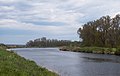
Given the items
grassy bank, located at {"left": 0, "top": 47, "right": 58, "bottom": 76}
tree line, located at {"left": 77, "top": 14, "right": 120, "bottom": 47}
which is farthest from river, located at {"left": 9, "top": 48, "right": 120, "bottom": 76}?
tree line, located at {"left": 77, "top": 14, "right": 120, "bottom": 47}

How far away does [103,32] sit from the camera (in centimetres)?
13275

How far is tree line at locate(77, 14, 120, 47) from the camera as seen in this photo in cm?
12571

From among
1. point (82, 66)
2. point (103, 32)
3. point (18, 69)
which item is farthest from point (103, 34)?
point (18, 69)

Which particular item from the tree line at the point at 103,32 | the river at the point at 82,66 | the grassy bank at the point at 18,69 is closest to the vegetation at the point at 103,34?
the tree line at the point at 103,32

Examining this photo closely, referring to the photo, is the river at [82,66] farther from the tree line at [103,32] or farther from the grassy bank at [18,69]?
the tree line at [103,32]

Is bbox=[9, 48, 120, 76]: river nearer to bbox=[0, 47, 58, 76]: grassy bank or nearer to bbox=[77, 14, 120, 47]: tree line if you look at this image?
bbox=[0, 47, 58, 76]: grassy bank

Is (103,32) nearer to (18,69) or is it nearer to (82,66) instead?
(82,66)

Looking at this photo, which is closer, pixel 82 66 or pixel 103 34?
pixel 82 66

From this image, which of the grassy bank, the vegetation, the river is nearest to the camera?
the grassy bank

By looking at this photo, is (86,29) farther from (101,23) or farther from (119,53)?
(119,53)

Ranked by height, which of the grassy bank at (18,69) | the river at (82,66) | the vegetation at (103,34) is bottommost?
the river at (82,66)

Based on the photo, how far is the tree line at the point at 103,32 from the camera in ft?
412

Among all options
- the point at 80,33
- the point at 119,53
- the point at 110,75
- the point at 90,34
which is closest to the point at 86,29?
the point at 90,34

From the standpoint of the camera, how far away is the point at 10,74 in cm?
1927
